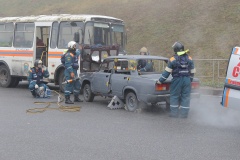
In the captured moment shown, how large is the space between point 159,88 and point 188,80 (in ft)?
2.42

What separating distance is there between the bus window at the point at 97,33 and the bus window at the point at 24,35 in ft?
9.47

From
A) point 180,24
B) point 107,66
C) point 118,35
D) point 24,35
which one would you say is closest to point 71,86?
point 107,66

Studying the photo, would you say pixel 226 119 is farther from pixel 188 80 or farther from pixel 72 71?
pixel 72 71

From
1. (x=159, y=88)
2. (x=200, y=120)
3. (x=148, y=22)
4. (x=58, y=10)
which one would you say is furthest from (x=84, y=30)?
(x=58, y=10)

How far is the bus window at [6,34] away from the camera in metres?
16.8

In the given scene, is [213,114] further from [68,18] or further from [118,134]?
[68,18]

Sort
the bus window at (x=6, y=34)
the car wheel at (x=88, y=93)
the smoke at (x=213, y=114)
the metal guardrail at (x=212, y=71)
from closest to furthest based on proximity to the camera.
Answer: the smoke at (x=213, y=114) → the car wheel at (x=88, y=93) → the bus window at (x=6, y=34) → the metal guardrail at (x=212, y=71)

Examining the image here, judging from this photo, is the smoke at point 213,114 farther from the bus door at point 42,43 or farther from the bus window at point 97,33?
the bus door at point 42,43

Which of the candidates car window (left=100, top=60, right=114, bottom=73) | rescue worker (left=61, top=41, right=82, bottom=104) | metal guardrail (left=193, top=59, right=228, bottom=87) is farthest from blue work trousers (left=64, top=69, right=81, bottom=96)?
metal guardrail (left=193, top=59, right=228, bottom=87)

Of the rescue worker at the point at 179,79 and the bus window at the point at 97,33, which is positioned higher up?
the bus window at the point at 97,33

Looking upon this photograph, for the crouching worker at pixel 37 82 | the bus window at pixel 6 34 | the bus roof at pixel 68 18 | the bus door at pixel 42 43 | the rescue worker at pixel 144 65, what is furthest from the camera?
the bus window at pixel 6 34

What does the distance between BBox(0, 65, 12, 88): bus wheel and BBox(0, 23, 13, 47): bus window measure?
100cm

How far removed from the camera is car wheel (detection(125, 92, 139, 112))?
34.4ft

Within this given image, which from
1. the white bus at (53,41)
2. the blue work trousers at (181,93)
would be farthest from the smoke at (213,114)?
the white bus at (53,41)
